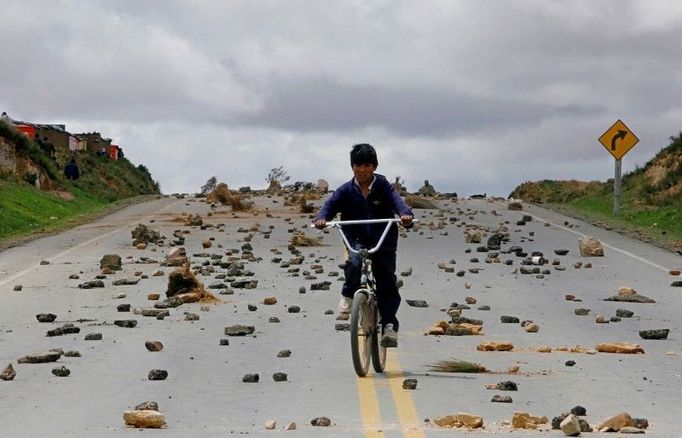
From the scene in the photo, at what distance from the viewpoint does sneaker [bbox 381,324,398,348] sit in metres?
12.2

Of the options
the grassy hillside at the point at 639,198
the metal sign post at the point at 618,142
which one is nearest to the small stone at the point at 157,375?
the grassy hillside at the point at 639,198

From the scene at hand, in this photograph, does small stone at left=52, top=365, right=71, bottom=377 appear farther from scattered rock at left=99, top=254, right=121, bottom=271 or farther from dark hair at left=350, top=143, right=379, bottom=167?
scattered rock at left=99, top=254, right=121, bottom=271

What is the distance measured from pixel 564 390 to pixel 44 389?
13.3 ft

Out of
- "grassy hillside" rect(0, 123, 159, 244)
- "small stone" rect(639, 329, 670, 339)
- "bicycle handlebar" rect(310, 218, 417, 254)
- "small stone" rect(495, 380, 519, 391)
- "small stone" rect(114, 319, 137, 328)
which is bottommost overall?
"small stone" rect(495, 380, 519, 391)

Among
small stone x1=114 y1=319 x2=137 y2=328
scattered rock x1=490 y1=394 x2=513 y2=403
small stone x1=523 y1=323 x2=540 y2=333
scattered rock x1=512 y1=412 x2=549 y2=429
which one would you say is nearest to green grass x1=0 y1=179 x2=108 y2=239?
small stone x1=114 y1=319 x2=137 y2=328

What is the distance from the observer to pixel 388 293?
12.3 meters

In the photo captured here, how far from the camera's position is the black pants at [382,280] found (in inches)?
478

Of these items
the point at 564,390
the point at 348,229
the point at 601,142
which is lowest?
the point at 564,390

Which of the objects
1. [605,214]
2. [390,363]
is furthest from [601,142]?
[390,363]

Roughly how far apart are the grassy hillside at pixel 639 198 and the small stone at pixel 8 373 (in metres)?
21.5

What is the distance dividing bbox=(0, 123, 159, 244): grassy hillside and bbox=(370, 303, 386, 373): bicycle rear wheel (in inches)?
1001

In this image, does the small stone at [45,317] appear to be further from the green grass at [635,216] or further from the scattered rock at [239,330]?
the green grass at [635,216]

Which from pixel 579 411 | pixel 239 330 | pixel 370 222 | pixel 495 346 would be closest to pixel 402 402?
pixel 579 411

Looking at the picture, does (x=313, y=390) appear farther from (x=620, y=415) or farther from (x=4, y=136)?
(x=4, y=136)
